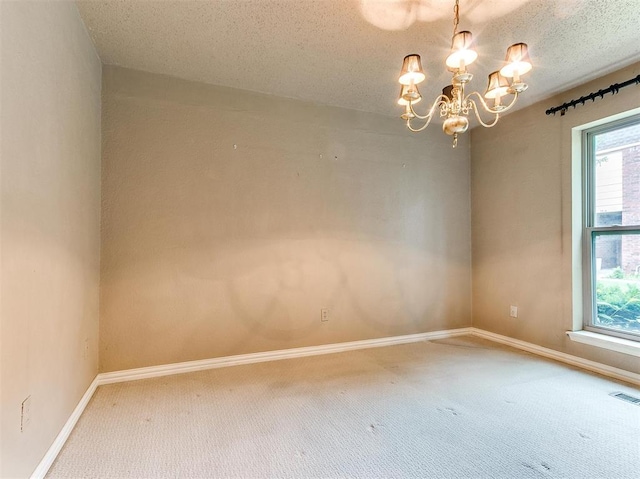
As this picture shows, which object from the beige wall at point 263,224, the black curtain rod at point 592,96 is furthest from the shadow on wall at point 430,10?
the beige wall at point 263,224

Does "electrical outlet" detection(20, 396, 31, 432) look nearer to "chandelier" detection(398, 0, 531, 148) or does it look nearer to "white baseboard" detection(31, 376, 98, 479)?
"white baseboard" detection(31, 376, 98, 479)

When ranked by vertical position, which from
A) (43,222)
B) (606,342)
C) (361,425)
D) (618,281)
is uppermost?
(43,222)

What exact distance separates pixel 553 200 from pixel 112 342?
4.01 m

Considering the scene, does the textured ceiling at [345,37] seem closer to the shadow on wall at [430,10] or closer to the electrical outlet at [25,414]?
the shadow on wall at [430,10]

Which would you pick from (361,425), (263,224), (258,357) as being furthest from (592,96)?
(258,357)

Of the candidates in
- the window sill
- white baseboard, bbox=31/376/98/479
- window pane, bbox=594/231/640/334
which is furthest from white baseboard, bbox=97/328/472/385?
window pane, bbox=594/231/640/334

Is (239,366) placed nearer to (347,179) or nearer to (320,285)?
(320,285)

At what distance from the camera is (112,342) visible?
262cm

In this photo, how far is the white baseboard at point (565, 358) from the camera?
2.62 metres

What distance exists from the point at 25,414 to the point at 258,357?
5.94ft

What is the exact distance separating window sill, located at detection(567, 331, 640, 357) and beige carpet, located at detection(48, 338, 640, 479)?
27 centimetres

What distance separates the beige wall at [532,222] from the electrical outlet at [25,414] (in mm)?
3797

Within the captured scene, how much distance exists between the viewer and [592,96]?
2.81m

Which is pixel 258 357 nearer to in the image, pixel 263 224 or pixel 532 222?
pixel 263 224
